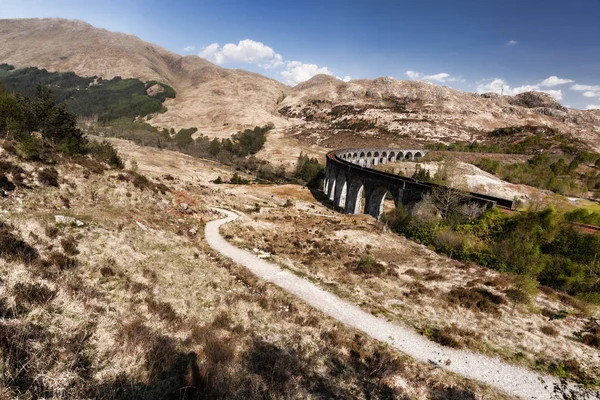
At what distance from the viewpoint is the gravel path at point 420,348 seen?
12234 mm

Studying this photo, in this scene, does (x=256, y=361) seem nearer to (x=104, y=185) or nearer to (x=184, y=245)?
(x=184, y=245)

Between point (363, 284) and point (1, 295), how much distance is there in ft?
61.7

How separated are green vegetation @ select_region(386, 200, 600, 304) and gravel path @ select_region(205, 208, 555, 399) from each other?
334 inches

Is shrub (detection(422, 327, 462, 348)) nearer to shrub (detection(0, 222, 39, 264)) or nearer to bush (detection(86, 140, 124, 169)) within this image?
shrub (detection(0, 222, 39, 264))

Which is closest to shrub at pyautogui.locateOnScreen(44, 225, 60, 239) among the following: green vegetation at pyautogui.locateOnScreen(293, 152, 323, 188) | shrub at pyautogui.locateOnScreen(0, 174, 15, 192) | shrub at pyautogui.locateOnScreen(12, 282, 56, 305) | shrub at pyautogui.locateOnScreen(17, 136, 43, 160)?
shrub at pyautogui.locateOnScreen(12, 282, 56, 305)

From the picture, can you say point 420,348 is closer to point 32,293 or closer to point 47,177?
point 32,293

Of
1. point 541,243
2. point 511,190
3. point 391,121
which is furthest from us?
point 391,121

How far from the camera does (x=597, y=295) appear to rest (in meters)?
22.0

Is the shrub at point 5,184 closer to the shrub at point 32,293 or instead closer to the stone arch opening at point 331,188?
the shrub at point 32,293

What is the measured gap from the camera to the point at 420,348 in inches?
547

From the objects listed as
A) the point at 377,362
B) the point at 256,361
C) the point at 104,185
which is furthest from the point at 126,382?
the point at 104,185

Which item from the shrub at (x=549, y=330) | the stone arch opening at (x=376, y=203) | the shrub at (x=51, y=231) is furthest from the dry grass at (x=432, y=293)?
the stone arch opening at (x=376, y=203)

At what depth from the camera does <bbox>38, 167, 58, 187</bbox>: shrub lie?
2359cm

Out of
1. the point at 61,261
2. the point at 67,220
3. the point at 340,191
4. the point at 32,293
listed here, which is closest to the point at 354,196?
the point at 340,191
